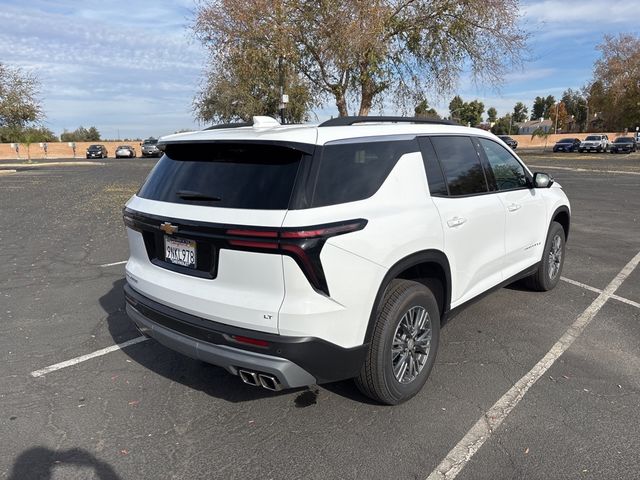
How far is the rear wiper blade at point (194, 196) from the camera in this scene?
290cm

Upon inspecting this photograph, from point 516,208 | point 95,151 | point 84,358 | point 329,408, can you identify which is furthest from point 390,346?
point 95,151

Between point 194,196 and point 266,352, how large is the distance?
1.04 metres

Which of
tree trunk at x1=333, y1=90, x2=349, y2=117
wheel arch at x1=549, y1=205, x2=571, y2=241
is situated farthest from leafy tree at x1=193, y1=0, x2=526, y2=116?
wheel arch at x1=549, y1=205, x2=571, y2=241

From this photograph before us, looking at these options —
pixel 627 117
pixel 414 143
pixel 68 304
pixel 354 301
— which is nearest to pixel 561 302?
pixel 414 143

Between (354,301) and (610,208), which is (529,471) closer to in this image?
(354,301)

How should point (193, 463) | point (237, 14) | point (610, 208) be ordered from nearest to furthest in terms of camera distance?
point (193, 463) < point (610, 208) < point (237, 14)

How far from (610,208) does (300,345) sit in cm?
1163

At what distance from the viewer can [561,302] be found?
5.25 metres

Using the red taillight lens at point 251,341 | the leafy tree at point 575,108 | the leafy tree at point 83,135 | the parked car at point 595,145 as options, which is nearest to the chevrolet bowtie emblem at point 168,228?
the red taillight lens at point 251,341

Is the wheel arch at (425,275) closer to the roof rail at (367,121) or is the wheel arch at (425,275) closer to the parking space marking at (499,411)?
the parking space marking at (499,411)

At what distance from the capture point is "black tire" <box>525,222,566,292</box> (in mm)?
5270

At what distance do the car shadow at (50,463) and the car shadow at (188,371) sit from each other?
89 centimetres

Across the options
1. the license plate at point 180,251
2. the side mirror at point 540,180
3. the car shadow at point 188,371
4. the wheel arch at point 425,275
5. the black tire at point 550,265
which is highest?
the side mirror at point 540,180

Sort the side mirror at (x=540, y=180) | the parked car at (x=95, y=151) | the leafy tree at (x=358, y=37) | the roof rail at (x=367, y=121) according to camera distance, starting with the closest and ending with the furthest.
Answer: the roof rail at (x=367, y=121) → the side mirror at (x=540, y=180) → the leafy tree at (x=358, y=37) → the parked car at (x=95, y=151)
